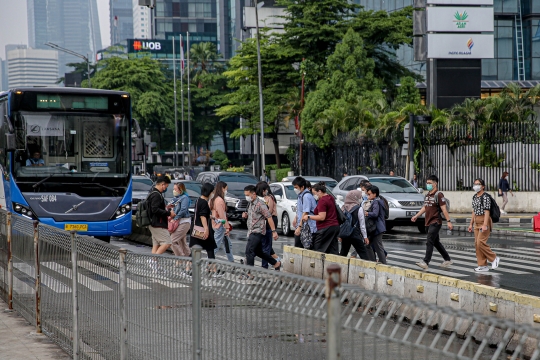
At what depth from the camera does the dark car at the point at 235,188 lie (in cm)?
2916

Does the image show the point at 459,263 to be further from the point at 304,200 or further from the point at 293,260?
the point at 304,200

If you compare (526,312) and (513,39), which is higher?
(513,39)

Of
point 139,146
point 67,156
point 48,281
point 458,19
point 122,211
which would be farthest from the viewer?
point 458,19

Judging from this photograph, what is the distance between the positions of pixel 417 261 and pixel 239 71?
4024 cm

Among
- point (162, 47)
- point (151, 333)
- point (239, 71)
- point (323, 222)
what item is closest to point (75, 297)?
point (151, 333)

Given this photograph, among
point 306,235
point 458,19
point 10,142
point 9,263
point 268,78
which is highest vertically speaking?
point 458,19

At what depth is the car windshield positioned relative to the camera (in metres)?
27.6

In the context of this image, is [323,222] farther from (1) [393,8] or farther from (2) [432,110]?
(1) [393,8]

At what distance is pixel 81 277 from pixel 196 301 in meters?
3.10

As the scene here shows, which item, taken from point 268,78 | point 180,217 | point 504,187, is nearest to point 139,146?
point 180,217

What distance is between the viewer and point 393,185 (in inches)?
1099

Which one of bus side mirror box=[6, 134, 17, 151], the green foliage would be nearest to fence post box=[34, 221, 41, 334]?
bus side mirror box=[6, 134, 17, 151]

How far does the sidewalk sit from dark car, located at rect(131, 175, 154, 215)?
1913 cm

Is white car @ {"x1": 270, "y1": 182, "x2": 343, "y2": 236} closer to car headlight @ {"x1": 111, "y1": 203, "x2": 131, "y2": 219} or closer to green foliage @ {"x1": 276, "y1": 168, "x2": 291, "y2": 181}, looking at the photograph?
car headlight @ {"x1": 111, "y1": 203, "x2": 131, "y2": 219}
